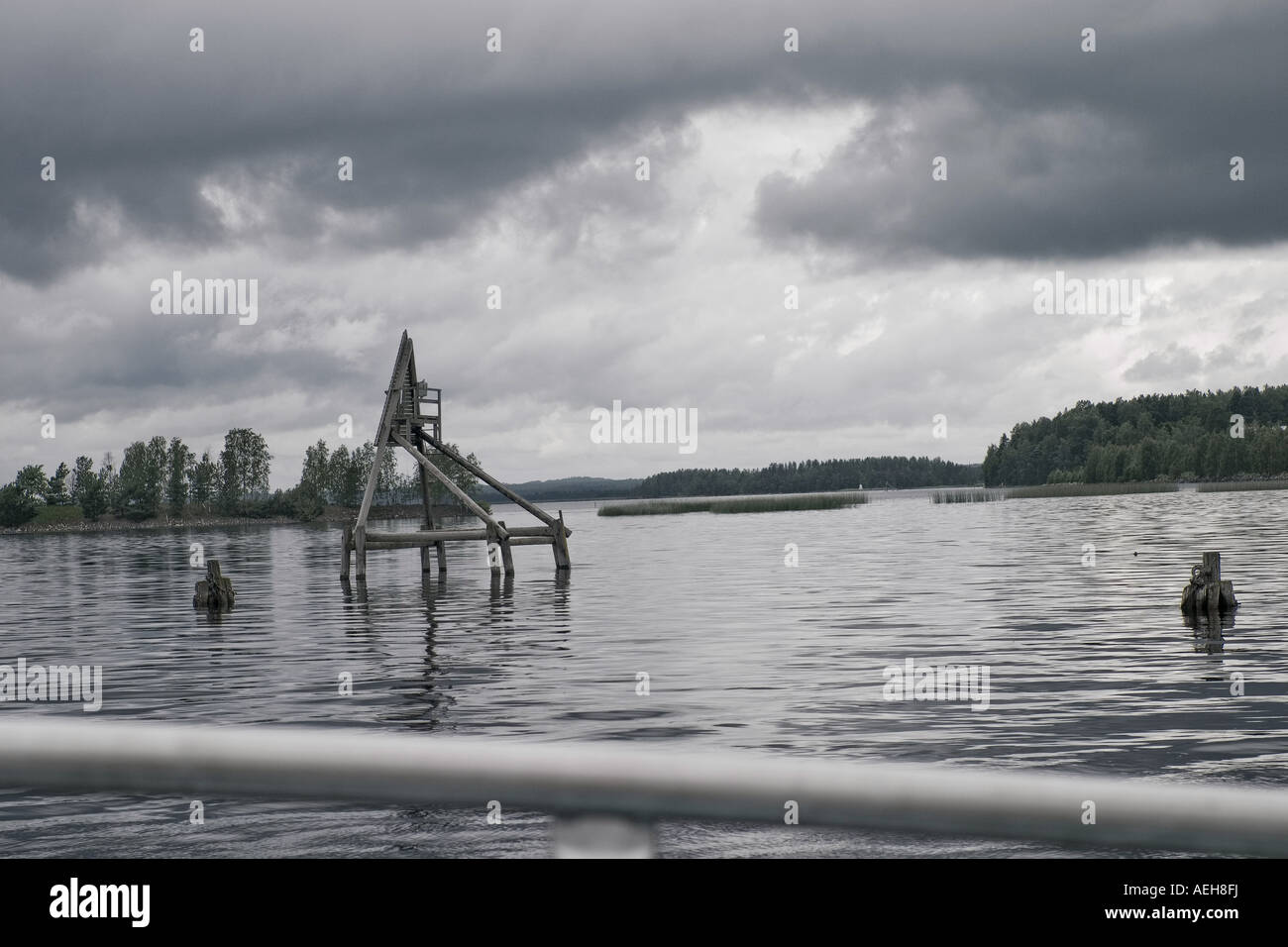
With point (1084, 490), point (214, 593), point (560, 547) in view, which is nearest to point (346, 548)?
point (560, 547)

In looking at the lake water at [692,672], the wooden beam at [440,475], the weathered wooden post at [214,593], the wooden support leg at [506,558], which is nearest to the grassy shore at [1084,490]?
the lake water at [692,672]

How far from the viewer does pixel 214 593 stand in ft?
120

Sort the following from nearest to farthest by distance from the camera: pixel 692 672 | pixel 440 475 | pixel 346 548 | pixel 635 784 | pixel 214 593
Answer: pixel 635 784 → pixel 692 672 → pixel 214 593 → pixel 440 475 → pixel 346 548

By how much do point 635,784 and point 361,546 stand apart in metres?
44.0

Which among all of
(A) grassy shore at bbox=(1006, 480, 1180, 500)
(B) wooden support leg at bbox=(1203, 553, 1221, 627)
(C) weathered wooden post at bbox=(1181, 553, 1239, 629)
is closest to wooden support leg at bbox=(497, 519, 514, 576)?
(C) weathered wooden post at bbox=(1181, 553, 1239, 629)

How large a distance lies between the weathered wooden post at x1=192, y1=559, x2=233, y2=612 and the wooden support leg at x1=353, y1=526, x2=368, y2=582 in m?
7.71

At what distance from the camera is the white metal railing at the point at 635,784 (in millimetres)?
1826

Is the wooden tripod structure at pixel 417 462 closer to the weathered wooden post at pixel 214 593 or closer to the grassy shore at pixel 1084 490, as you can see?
the weathered wooden post at pixel 214 593

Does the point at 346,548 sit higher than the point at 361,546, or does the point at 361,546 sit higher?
the point at 361,546

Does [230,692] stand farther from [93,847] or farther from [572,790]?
[572,790]

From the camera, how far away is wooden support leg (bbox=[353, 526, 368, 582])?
146 feet

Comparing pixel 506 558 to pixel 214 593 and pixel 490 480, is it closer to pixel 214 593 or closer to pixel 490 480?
pixel 490 480
